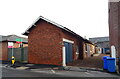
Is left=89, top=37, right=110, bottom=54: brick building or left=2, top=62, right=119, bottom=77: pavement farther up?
left=89, top=37, right=110, bottom=54: brick building

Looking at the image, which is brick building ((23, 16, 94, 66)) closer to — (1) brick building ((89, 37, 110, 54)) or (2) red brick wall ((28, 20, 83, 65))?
(2) red brick wall ((28, 20, 83, 65))

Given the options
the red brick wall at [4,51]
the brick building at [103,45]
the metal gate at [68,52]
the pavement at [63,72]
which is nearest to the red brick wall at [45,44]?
the metal gate at [68,52]

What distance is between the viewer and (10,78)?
6.75 meters

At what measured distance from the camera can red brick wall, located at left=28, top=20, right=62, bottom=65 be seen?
12.0m

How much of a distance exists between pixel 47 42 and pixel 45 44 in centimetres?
37

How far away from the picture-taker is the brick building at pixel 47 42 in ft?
39.0

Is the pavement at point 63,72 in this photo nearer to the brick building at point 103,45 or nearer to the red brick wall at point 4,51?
the red brick wall at point 4,51

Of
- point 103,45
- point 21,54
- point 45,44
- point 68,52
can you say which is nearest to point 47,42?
point 45,44

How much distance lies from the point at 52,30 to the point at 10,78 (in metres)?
7.04

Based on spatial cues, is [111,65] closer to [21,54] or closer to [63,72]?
[63,72]

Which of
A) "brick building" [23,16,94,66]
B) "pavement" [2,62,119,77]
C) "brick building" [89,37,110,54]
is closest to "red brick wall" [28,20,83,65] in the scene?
"brick building" [23,16,94,66]

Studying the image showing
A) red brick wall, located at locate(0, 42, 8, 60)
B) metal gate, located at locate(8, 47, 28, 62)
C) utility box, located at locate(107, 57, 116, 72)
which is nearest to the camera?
utility box, located at locate(107, 57, 116, 72)

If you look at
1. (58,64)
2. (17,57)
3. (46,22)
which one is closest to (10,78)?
(58,64)

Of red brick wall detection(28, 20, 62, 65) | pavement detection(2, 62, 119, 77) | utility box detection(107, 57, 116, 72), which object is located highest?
red brick wall detection(28, 20, 62, 65)
